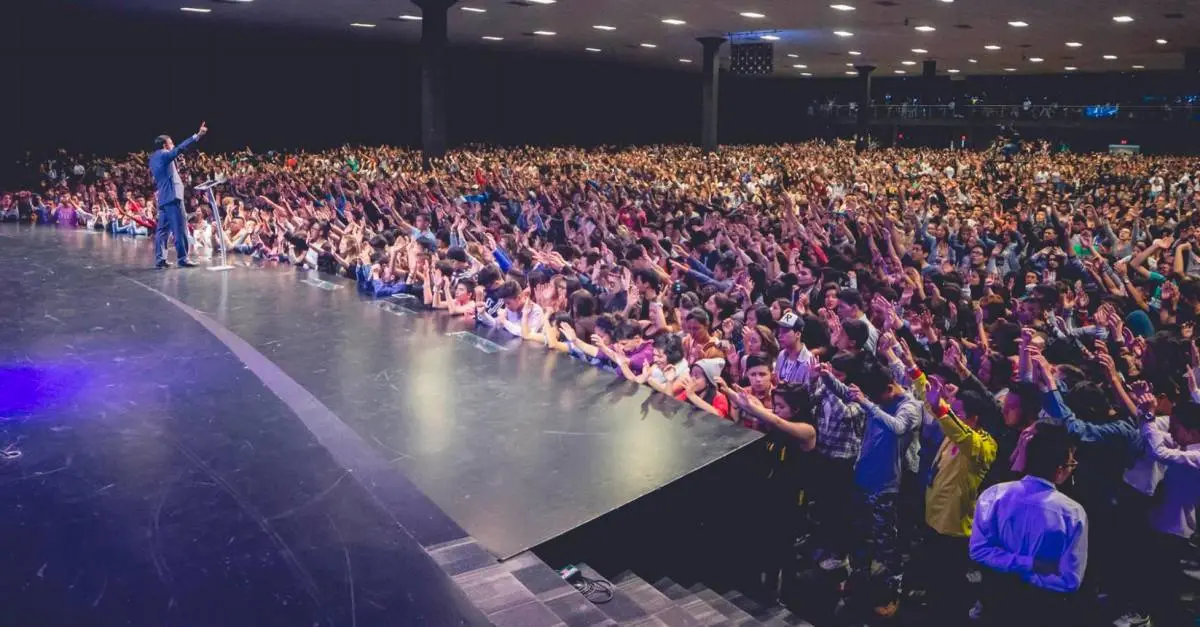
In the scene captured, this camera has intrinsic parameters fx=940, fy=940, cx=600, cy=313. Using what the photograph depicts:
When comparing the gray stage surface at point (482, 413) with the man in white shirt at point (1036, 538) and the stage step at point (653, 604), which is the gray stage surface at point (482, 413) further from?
the man in white shirt at point (1036, 538)

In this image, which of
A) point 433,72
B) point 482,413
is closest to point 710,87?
point 433,72

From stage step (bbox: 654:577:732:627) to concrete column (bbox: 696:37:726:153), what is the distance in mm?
14662

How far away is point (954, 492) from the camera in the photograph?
374 centimetres

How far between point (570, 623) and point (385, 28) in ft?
51.9

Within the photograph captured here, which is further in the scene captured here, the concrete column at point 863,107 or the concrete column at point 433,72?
the concrete column at point 863,107

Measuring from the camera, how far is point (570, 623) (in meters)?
2.66

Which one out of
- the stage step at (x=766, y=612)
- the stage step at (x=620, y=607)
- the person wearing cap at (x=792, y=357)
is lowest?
the stage step at (x=766, y=612)

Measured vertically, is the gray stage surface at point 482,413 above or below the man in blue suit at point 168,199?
below

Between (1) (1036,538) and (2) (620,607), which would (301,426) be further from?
(1) (1036,538)

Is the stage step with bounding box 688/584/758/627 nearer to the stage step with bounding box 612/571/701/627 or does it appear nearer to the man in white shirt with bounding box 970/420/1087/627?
the stage step with bounding box 612/571/701/627

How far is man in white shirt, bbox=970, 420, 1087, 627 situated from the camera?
320 cm

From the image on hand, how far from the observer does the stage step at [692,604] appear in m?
3.46

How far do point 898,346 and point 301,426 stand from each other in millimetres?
2849

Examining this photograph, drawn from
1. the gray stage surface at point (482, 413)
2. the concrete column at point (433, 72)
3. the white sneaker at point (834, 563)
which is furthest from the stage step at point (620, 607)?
the concrete column at point (433, 72)
